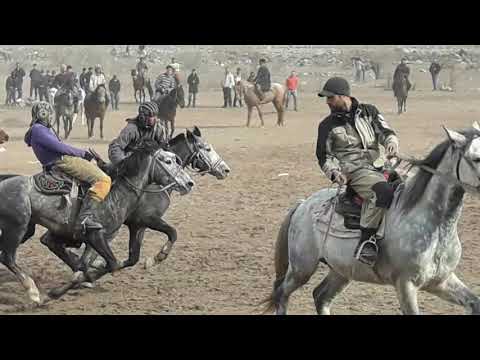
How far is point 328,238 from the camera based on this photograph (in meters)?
8.17

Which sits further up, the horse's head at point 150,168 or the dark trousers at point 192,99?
the horse's head at point 150,168

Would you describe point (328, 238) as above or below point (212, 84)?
above

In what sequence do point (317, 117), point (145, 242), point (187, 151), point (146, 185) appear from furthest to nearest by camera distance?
1. point (317, 117)
2. point (145, 242)
3. point (187, 151)
4. point (146, 185)

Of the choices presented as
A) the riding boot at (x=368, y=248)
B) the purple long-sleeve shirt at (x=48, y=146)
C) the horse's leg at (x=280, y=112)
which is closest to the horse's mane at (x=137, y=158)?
the purple long-sleeve shirt at (x=48, y=146)

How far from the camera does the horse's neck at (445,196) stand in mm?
7348

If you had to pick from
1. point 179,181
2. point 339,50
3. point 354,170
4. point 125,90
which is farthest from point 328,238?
point 339,50

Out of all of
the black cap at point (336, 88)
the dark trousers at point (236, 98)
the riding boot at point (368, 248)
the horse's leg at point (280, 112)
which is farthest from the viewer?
the dark trousers at point (236, 98)

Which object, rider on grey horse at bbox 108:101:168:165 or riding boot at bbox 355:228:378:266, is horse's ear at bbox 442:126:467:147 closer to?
riding boot at bbox 355:228:378:266

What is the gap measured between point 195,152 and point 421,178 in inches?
175

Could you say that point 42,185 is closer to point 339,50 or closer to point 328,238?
point 328,238

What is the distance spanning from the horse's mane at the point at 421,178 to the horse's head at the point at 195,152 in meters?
4.25

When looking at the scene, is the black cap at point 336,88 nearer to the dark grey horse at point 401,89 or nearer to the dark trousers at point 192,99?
the dark grey horse at point 401,89

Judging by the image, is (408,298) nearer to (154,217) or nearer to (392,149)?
(392,149)
